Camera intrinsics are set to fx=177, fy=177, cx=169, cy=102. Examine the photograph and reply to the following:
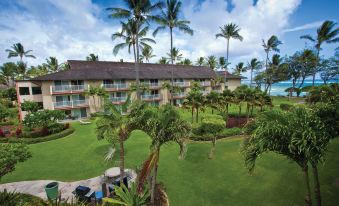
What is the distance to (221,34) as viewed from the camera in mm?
39219

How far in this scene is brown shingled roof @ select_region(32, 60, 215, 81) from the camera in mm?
32656

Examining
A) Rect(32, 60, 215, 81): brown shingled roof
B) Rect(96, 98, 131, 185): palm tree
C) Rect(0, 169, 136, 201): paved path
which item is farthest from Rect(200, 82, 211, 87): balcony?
Rect(96, 98, 131, 185): palm tree

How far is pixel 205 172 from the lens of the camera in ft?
42.1

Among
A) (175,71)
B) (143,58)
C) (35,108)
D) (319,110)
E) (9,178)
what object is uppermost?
(143,58)

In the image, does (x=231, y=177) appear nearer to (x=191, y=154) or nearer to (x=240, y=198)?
(x=240, y=198)

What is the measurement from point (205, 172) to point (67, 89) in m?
29.1

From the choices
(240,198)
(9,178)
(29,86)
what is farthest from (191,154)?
(29,86)

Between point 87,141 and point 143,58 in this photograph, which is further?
point 143,58

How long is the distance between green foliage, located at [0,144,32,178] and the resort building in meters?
15.5

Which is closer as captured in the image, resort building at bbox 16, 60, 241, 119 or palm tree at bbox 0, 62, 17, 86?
resort building at bbox 16, 60, 241, 119

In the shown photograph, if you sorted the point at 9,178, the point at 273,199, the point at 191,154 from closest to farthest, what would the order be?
the point at 273,199
the point at 9,178
the point at 191,154

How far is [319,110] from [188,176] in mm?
8644

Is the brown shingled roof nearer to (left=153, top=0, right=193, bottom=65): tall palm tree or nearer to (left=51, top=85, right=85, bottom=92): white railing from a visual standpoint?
(left=51, top=85, right=85, bottom=92): white railing

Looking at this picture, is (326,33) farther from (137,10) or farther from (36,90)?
(36,90)
